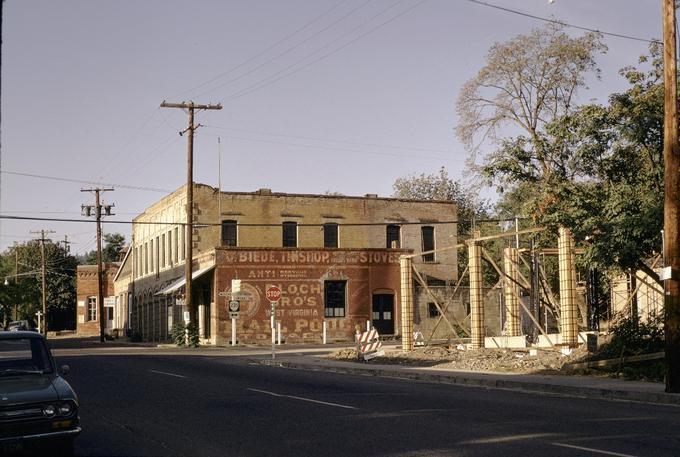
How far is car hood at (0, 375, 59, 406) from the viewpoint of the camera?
9.28 m

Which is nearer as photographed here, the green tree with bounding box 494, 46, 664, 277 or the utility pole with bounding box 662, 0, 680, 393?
the utility pole with bounding box 662, 0, 680, 393

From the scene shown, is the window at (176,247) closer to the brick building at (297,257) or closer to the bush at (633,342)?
the brick building at (297,257)

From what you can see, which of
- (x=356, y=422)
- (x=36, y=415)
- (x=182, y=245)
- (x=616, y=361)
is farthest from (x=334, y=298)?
(x=36, y=415)

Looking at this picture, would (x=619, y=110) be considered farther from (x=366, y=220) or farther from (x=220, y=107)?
(x=366, y=220)

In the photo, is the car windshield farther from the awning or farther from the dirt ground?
the awning

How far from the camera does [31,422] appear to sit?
9211 mm

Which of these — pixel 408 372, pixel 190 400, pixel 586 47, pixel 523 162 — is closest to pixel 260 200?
pixel 586 47

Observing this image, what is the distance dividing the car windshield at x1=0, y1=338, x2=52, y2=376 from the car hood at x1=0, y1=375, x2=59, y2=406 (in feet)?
1.06

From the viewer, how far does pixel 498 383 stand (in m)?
20.6

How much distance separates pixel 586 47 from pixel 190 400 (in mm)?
34575

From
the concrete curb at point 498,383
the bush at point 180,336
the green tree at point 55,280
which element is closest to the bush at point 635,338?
the concrete curb at point 498,383

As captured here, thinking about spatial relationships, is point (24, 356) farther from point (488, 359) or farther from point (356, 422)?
point (488, 359)

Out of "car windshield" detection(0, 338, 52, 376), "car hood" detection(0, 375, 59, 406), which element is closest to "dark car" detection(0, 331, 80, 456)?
"car hood" detection(0, 375, 59, 406)

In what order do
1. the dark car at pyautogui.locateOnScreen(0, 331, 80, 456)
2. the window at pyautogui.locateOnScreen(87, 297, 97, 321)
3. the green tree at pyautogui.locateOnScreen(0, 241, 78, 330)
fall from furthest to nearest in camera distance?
the green tree at pyautogui.locateOnScreen(0, 241, 78, 330) → the window at pyautogui.locateOnScreen(87, 297, 97, 321) → the dark car at pyautogui.locateOnScreen(0, 331, 80, 456)
